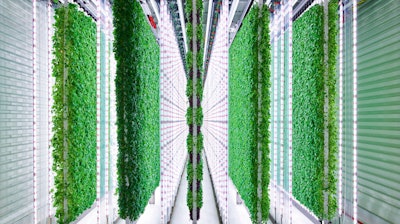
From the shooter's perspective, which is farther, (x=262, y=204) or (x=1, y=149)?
(x=1, y=149)

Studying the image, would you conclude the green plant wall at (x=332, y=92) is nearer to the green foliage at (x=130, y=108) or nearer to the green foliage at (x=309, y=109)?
the green foliage at (x=309, y=109)

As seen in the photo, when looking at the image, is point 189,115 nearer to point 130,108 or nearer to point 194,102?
point 194,102

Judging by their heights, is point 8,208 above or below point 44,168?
below

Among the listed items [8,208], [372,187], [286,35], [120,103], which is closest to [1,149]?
[8,208]

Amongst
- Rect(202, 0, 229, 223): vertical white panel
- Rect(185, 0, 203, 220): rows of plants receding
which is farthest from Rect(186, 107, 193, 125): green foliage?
Rect(202, 0, 229, 223): vertical white panel

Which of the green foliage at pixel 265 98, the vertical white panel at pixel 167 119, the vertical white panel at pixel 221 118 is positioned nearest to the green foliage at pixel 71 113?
the vertical white panel at pixel 167 119

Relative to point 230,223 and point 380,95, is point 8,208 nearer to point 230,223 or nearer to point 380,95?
point 230,223

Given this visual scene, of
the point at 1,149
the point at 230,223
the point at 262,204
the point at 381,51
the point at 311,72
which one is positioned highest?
the point at 381,51
